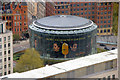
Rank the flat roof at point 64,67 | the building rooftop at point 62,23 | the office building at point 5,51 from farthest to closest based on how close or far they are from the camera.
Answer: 1. the building rooftop at point 62,23
2. the office building at point 5,51
3. the flat roof at point 64,67

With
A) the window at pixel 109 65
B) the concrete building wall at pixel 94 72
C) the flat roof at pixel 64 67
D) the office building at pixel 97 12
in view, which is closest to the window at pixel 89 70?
the concrete building wall at pixel 94 72

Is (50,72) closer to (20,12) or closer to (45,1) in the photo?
(20,12)

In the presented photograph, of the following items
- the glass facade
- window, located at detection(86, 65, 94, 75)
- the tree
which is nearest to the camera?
window, located at detection(86, 65, 94, 75)

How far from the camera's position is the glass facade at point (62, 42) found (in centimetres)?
13612

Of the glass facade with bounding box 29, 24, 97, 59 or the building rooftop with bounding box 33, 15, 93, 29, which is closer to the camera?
the glass facade with bounding box 29, 24, 97, 59

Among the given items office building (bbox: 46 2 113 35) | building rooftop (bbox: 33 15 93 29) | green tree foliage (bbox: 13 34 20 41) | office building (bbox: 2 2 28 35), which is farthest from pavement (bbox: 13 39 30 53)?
office building (bbox: 46 2 113 35)

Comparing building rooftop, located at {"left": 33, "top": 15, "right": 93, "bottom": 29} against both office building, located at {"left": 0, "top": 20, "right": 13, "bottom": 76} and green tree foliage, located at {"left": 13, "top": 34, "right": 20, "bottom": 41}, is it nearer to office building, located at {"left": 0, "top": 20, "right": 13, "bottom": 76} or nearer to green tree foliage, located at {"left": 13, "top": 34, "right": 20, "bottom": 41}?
green tree foliage, located at {"left": 13, "top": 34, "right": 20, "bottom": 41}

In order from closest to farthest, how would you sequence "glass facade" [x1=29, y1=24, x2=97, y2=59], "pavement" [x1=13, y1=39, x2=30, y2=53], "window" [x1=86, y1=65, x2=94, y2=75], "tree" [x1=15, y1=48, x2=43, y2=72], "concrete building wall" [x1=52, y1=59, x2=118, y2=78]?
"concrete building wall" [x1=52, y1=59, x2=118, y2=78] → "window" [x1=86, y1=65, x2=94, y2=75] → "tree" [x1=15, y1=48, x2=43, y2=72] → "glass facade" [x1=29, y1=24, x2=97, y2=59] → "pavement" [x1=13, y1=39, x2=30, y2=53]

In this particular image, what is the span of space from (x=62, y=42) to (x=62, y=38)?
59.0 inches

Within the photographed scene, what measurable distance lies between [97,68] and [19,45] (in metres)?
113

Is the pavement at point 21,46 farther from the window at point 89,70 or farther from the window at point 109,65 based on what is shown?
the window at point 89,70

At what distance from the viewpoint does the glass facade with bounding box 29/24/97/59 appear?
136m

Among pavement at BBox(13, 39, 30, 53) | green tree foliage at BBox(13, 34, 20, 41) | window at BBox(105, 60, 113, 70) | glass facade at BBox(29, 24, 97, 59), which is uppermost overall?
window at BBox(105, 60, 113, 70)

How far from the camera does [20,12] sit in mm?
170875
